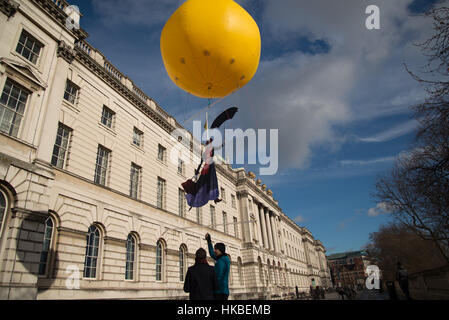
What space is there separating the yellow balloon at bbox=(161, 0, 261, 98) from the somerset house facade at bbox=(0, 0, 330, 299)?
26.7 feet

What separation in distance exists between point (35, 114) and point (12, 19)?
4.49 meters

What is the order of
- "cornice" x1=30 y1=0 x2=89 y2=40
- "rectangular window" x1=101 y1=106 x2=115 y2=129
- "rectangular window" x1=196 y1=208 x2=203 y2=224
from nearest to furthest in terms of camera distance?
"cornice" x1=30 y1=0 x2=89 y2=40 < "rectangular window" x1=101 y1=106 x2=115 y2=129 < "rectangular window" x1=196 y1=208 x2=203 y2=224

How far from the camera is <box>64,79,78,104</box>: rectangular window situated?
15620 millimetres

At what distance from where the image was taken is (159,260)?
63.8 ft

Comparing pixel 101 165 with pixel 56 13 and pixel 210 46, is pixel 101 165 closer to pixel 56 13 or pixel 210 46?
pixel 56 13

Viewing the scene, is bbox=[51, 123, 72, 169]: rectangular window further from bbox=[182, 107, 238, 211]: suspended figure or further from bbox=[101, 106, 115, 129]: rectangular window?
bbox=[182, 107, 238, 211]: suspended figure

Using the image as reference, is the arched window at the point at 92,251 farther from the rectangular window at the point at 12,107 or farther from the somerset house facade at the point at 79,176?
the rectangular window at the point at 12,107

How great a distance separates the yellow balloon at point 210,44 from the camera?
710 centimetres

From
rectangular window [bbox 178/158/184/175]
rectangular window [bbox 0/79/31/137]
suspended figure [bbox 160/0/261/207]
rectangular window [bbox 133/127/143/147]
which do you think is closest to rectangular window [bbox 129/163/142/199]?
rectangular window [bbox 133/127/143/147]

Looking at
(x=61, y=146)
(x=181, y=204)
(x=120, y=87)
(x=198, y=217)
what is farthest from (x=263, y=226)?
(x=61, y=146)

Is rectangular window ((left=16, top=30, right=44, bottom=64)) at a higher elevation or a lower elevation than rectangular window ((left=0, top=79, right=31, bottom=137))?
higher

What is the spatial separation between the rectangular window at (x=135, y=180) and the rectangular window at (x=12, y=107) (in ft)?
27.1
